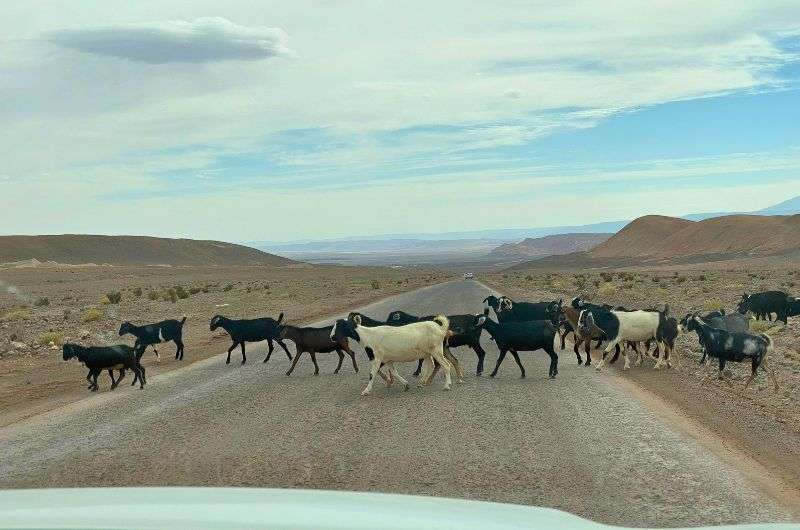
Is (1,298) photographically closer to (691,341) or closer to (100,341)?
(100,341)

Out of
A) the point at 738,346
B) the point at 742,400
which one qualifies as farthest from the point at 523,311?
the point at 742,400

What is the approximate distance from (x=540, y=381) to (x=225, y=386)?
19.2 ft

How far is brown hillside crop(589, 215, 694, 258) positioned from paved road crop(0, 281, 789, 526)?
554ft

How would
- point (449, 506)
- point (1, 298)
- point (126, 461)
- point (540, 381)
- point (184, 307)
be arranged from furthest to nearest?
point (1, 298) → point (184, 307) → point (540, 381) → point (126, 461) → point (449, 506)

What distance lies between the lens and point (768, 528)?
3143 millimetres

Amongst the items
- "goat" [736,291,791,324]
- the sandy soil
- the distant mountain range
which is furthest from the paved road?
the distant mountain range

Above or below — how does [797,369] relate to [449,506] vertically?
below

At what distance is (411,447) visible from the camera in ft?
30.2

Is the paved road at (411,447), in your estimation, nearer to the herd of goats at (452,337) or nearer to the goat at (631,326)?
the herd of goats at (452,337)

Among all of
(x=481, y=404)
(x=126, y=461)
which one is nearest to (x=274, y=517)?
(x=126, y=461)

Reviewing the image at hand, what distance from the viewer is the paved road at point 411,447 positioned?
24.1ft

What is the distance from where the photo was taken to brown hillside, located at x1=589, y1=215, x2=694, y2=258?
18012 centimetres

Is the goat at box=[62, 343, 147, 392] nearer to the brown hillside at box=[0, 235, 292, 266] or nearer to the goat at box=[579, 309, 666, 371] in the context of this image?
the goat at box=[579, 309, 666, 371]

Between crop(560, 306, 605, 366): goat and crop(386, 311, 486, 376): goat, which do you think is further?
crop(560, 306, 605, 366): goat
